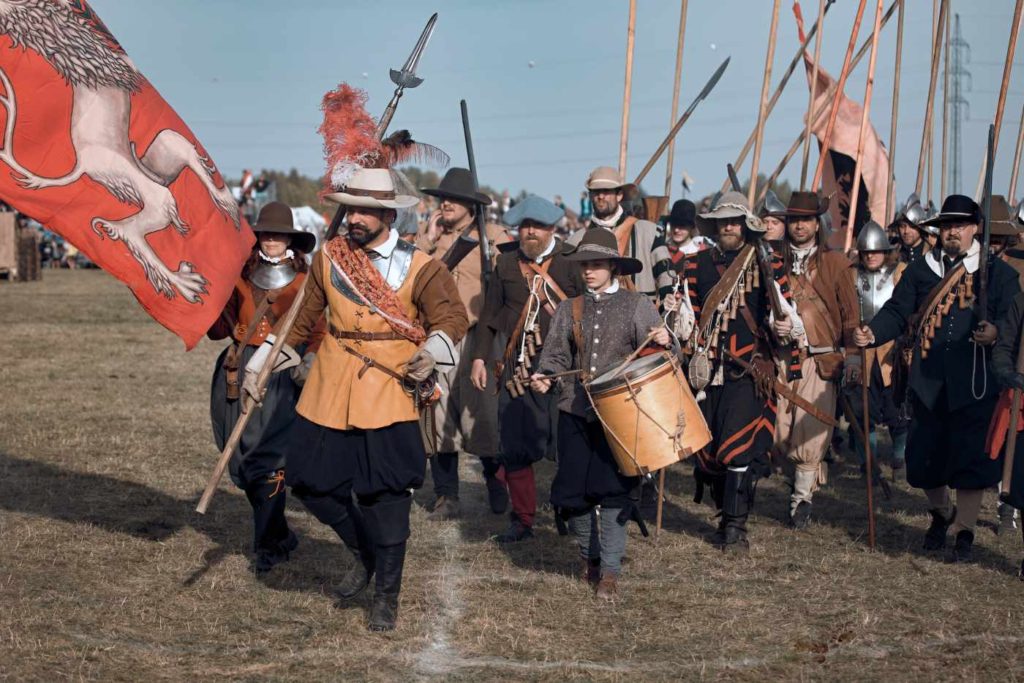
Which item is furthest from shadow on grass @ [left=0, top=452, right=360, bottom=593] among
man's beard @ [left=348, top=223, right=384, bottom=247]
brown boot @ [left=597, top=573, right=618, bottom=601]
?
man's beard @ [left=348, top=223, right=384, bottom=247]

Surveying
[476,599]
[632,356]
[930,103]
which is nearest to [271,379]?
[476,599]

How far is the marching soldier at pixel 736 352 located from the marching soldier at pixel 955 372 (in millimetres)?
617

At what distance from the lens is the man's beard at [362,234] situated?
21.3 ft

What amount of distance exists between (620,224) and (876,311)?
8.51 ft

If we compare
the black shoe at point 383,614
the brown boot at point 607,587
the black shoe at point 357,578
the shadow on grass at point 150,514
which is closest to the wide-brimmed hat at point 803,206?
the brown boot at point 607,587

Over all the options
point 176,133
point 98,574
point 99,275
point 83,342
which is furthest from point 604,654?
point 99,275

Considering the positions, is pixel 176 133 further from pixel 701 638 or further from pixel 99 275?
pixel 99 275

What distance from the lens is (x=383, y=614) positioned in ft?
21.4

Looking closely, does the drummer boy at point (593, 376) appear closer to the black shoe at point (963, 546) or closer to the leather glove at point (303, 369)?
the leather glove at point (303, 369)

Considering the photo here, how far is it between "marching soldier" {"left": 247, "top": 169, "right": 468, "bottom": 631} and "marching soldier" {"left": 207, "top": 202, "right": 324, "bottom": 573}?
2.90 ft

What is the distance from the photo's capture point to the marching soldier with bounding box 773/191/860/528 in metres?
9.12

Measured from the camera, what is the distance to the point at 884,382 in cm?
1146

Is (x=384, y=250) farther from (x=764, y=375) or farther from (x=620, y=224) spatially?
(x=620, y=224)

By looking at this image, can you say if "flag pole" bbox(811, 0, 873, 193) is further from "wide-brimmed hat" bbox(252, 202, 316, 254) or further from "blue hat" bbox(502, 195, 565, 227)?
"wide-brimmed hat" bbox(252, 202, 316, 254)
